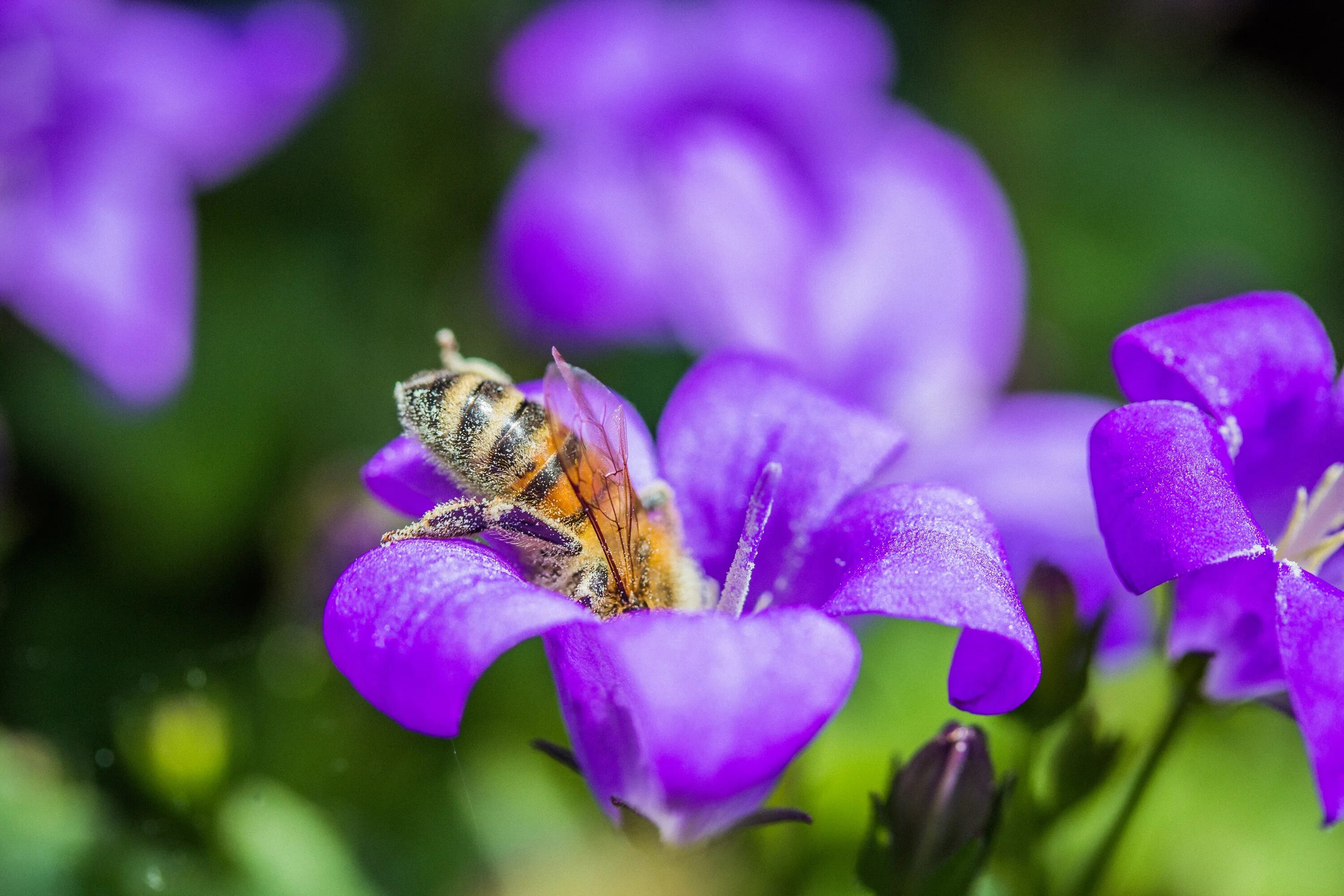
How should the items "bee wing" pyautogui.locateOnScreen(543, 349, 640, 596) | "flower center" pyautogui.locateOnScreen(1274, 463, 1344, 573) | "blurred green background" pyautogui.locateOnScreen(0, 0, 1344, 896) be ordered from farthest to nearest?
"blurred green background" pyautogui.locateOnScreen(0, 0, 1344, 896), "flower center" pyautogui.locateOnScreen(1274, 463, 1344, 573), "bee wing" pyautogui.locateOnScreen(543, 349, 640, 596)

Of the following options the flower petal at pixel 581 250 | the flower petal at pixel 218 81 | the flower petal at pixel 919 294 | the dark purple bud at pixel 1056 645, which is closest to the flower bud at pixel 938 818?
the dark purple bud at pixel 1056 645

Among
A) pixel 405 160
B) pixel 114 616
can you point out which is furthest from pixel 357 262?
pixel 114 616

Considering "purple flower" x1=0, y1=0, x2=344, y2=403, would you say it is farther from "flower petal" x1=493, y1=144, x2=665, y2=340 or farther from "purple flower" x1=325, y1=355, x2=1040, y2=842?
"purple flower" x1=325, y1=355, x2=1040, y2=842

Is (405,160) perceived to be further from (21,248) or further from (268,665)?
(268,665)

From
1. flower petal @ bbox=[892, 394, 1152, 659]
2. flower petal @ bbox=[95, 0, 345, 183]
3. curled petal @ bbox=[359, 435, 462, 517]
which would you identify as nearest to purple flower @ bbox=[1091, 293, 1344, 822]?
flower petal @ bbox=[892, 394, 1152, 659]

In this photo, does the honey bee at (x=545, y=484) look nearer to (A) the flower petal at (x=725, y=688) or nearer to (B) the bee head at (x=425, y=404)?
(B) the bee head at (x=425, y=404)

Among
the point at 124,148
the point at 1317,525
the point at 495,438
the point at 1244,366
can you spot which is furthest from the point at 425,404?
the point at 124,148
